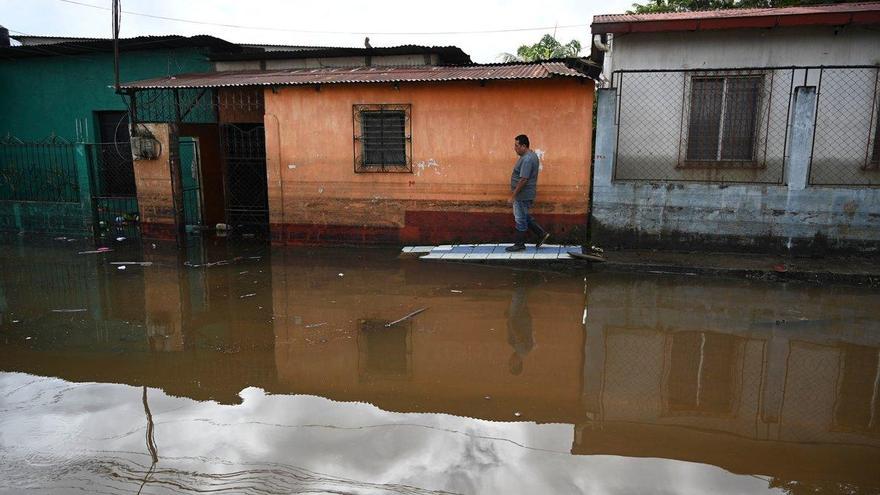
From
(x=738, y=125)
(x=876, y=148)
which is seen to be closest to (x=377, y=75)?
(x=738, y=125)

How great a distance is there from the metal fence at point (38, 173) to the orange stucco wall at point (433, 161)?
18.5 ft

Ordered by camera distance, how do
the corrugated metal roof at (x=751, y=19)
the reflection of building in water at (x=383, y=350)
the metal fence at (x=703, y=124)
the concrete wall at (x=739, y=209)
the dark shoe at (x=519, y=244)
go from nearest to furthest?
the reflection of building in water at (x=383, y=350), the concrete wall at (x=739, y=209), the corrugated metal roof at (x=751, y=19), the dark shoe at (x=519, y=244), the metal fence at (x=703, y=124)

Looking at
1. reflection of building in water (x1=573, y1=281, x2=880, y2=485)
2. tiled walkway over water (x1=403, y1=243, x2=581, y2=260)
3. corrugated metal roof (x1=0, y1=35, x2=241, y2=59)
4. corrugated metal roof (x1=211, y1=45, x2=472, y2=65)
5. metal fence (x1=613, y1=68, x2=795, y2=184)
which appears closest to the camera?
reflection of building in water (x1=573, y1=281, x2=880, y2=485)

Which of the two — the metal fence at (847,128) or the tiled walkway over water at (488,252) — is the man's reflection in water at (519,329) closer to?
the tiled walkway over water at (488,252)

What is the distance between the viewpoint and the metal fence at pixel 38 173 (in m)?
12.6

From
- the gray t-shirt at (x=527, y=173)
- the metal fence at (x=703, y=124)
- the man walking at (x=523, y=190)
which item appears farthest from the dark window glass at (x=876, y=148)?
the gray t-shirt at (x=527, y=173)

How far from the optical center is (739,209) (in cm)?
846

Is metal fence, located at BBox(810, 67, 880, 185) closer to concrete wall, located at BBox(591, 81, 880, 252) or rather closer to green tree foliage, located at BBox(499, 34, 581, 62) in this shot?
concrete wall, located at BBox(591, 81, 880, 252)

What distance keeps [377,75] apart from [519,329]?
5.37 meters

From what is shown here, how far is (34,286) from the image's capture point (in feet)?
24.9

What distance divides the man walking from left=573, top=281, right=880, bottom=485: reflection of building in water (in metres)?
2.06

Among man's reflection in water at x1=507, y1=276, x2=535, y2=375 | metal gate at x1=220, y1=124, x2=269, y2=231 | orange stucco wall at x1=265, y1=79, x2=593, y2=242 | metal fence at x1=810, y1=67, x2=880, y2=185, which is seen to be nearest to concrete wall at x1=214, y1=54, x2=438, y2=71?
metal gate at x1=220, y1=124, x2=269, y2=231

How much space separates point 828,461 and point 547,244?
228 inches

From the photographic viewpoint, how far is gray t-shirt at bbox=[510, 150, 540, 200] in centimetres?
830
